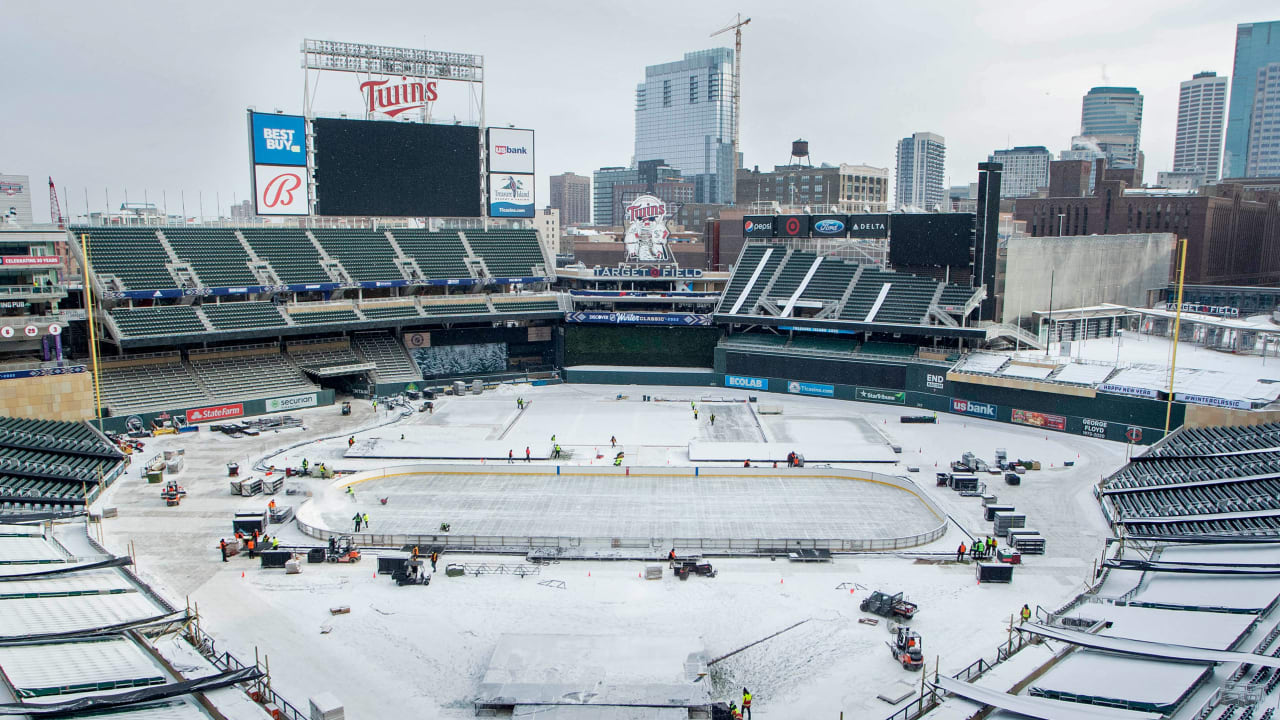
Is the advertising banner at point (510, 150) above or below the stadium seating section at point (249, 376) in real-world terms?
above

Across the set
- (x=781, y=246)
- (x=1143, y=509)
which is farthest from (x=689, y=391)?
(x=1143, y=509)

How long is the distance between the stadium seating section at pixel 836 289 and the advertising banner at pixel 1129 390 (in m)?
12.7

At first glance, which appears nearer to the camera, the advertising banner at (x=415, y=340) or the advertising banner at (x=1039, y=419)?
the advertising banner at (x=1039, y=419)

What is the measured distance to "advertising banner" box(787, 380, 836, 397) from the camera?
65.8 m

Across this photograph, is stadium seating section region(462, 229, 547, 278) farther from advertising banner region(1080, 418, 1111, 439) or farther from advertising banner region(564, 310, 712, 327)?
advertising banner region(1080, 418, 1111, 439)

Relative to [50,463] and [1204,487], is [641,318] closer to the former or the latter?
A: [50,463]

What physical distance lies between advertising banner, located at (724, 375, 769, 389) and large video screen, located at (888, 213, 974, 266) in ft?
45.1

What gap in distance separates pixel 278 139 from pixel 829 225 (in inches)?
1676

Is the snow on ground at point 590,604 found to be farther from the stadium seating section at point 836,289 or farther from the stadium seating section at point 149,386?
the stadium seating section at point 836,289

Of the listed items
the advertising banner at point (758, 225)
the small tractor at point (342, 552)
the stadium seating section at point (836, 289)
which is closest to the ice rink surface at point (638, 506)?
the small tractor at point (342, 552)

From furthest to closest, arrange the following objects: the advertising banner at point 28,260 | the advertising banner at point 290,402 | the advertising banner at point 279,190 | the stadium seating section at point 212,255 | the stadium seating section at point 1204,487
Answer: the advertising banner at point 279,190, the stadium seating section at point 212,255, the advertising banner at point 290,402, the advertising banner at point 28,260, the stadium seating section at point 1204,487

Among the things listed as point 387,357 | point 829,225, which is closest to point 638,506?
point 387,357

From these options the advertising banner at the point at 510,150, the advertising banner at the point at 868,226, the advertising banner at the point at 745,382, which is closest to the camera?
the advertising banner at the point at 745,382

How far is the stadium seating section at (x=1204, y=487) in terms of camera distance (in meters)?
34.8
